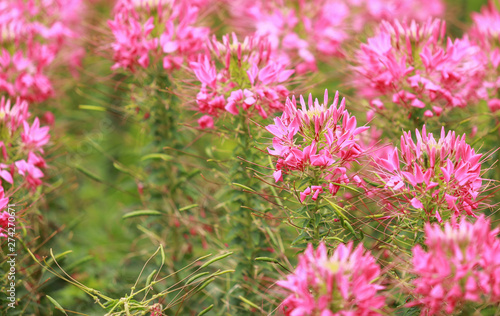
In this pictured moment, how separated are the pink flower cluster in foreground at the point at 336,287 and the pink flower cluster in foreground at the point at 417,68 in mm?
879

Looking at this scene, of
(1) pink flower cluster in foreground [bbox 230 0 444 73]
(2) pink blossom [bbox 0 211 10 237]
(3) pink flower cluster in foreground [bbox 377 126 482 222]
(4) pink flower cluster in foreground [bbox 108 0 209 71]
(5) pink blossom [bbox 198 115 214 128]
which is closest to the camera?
(3) pink flower cluster in foreground [bbox 377 126 482 222]

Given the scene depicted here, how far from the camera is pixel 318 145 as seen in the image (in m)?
1.58

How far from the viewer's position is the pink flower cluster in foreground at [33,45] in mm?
2308

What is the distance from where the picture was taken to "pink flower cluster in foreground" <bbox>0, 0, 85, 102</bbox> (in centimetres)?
231

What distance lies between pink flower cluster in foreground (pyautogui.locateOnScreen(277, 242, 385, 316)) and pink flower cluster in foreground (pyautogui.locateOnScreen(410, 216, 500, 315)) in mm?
134

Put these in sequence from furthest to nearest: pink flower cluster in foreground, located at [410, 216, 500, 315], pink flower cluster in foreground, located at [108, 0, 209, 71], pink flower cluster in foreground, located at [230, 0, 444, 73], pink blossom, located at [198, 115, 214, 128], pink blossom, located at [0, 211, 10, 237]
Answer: pink flower cluster in foreground, located at [230, 0, 444, 73]
pink flower cluster in foreground, located at [108, 0, 209, 71]
pink blossom, located at [198, 115, 214, 128]
pink blossom, located at [0, 211, 10, 237]
pink flower cluster in foreground, located at [410, 216, 500, 315]

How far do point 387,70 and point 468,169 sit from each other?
2.02ft

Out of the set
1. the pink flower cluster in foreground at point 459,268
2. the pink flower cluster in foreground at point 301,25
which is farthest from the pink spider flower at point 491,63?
the pink flower cluster in foreground at point 459,268

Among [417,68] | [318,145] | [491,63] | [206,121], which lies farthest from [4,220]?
[491,63]

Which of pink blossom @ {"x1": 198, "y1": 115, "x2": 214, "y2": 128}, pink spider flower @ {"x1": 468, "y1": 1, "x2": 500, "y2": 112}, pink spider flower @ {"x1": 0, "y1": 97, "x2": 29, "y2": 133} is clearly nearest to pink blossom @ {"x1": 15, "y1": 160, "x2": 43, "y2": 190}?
pink spider flower @ {"x1": 0, "y1": 97, "x2": 29, "y2": 133}

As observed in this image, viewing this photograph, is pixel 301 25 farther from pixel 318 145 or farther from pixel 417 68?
pixel 318 145

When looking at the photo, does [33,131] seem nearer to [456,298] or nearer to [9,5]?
[9,5]

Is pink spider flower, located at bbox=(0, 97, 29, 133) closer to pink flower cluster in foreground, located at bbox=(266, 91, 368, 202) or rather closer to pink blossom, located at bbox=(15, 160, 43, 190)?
pink blossom, located at bbox=(15, 160, 43, 190)

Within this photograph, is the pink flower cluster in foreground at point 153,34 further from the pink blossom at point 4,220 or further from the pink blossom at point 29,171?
the pink blossom at point 4,220
